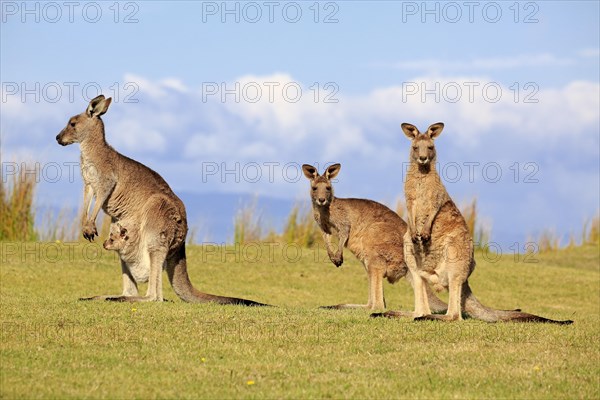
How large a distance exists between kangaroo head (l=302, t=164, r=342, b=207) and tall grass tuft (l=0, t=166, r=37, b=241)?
8.00 meters

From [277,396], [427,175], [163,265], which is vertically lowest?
[277,396]

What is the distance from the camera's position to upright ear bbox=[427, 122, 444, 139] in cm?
952

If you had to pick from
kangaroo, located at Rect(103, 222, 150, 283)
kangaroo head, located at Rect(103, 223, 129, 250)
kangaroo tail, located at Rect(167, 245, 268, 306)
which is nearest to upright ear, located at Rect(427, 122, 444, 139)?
kangaroo tail, located at Rect(167, 245, 268, 306)

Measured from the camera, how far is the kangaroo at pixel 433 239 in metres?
9.06

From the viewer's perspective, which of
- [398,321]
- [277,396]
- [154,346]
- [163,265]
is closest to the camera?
[277,396]

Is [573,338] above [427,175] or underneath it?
underneath

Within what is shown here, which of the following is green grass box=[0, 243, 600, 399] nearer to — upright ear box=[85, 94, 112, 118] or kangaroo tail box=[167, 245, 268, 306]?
kangaroo tail box=[167, 245, 268, 306]

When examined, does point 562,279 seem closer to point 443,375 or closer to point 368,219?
point 368,219

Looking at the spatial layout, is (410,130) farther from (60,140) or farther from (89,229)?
(60,140)

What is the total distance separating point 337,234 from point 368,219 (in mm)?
495

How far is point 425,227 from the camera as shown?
9.16 m

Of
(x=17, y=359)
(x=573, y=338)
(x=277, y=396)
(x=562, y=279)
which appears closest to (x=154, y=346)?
(x=17, y=359)

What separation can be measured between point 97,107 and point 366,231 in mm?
3462

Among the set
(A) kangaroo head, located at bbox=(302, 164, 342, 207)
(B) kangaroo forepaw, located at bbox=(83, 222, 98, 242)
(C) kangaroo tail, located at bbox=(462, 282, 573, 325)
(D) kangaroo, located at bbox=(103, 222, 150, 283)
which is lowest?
(C) kangaroo tail, located at bbox=(462, 282, 573, 325)
